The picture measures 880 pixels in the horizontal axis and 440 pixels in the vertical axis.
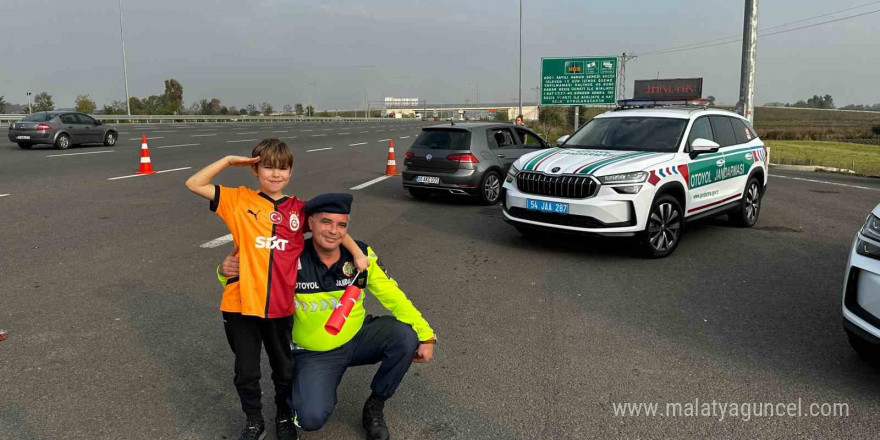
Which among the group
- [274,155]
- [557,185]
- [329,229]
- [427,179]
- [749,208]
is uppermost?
[274,155]

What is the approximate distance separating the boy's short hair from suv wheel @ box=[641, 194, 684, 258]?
4.80 meters

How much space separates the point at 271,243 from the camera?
288 centimetres

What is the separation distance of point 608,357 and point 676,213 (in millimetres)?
3499

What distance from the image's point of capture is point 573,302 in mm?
5391

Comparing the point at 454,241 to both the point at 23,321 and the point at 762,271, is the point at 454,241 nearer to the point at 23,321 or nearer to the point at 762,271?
the point at 762,271

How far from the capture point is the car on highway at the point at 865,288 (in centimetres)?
357

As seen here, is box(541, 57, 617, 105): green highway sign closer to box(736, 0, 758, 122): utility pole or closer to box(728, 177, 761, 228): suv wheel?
box(736, 0, 758, 122): utility pole

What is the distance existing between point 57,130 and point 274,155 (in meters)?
21.3

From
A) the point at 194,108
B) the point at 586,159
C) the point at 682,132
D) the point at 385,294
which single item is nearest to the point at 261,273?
the point at 385,294

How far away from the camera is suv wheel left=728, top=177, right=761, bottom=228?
8.77 meters

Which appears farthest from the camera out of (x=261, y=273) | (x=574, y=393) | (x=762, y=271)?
(x=762, y=271)

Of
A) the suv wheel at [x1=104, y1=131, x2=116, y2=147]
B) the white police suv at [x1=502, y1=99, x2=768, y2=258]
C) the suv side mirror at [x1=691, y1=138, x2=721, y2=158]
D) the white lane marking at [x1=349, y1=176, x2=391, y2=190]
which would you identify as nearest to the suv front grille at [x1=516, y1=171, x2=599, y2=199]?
the white police suv at [x1=502, y1=99, x2=768, y2=258]

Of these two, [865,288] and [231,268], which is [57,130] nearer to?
[231,268]

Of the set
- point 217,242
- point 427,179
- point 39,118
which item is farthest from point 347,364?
point 39,118
